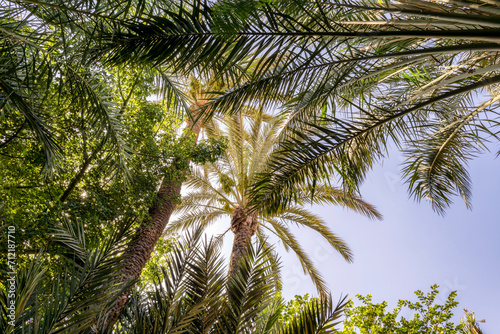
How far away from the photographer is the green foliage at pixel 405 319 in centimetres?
534

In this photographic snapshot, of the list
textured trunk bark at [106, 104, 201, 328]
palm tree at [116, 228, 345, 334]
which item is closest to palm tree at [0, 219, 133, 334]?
palm tree at [116, 228, 345, 334]

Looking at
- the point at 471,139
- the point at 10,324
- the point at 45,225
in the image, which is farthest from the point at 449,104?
the point at 45,225

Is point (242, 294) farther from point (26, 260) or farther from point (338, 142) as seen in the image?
point (26, 260)

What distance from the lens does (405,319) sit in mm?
5586

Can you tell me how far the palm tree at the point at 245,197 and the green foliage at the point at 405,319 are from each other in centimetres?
315

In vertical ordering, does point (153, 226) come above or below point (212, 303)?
above

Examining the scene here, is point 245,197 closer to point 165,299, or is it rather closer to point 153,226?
point 153,226

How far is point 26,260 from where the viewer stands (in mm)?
4496

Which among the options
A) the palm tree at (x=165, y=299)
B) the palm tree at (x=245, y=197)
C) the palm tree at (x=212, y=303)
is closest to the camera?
the palm tree at (x=165, y=299)

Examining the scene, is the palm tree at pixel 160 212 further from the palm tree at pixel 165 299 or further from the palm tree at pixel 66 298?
the palm tree at pixel 66 298

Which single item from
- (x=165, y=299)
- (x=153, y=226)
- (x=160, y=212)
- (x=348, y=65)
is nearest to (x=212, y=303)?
(x=165, y=299)

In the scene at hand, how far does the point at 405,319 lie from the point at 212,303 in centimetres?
478

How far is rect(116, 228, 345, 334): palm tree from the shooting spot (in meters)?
2.17

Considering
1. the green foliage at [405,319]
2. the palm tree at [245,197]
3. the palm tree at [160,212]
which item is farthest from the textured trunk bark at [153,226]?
the green foliage at [405,319]
